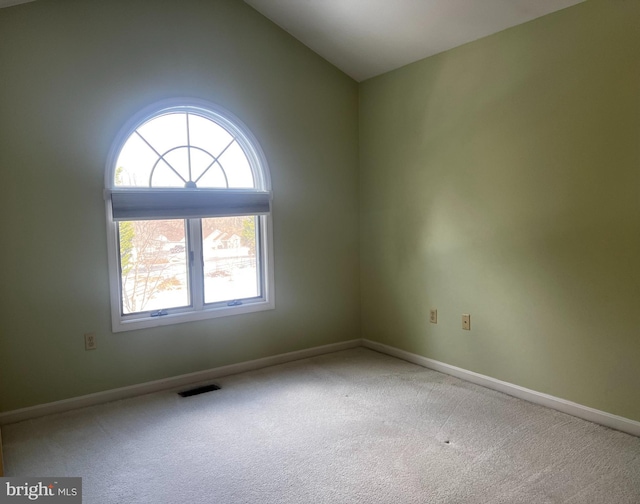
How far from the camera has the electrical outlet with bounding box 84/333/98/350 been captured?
3309 mm

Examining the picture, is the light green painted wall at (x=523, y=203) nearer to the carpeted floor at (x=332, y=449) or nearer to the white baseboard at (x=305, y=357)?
the white baseboard at (x=305, y=357)

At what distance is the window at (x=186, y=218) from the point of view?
345 centimetres

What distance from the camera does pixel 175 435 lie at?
2.85 m

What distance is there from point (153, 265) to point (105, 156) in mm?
816

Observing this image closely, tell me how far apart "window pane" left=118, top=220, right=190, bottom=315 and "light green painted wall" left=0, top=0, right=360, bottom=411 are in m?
0.17

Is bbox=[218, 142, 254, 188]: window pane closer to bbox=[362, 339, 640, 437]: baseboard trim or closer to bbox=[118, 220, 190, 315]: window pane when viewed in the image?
bbox=[118, 220, 190, 315]: window pane

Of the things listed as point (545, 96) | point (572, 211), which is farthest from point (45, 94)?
point (572, 211)

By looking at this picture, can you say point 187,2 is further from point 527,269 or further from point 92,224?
point 527,269

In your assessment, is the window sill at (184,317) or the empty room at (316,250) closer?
the empty room at (316,250)

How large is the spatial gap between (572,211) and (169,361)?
112 inches

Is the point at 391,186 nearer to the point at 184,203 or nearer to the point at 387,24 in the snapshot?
the point at 387,24

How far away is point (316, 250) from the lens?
4336 mm

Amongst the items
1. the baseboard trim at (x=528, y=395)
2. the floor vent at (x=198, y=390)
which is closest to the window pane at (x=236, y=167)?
the floor vent at (x=198, y=390)

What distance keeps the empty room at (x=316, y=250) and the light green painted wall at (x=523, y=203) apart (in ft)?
0.05
